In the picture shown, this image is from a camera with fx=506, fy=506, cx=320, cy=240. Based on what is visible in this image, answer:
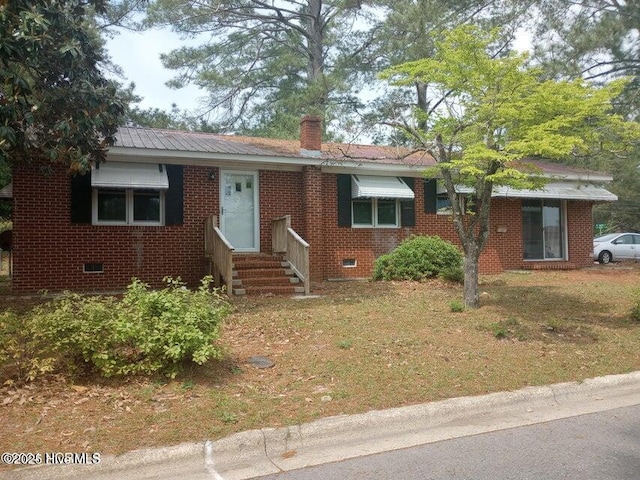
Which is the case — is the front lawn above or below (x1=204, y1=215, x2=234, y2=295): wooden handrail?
below

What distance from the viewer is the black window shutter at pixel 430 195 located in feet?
48.2

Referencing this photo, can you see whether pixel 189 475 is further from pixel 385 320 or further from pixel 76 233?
pixel 76 233

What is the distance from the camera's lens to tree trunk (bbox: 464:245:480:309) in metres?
8.34

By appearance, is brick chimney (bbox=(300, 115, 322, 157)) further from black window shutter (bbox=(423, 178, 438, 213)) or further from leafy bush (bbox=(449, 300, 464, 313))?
leafy bush (bbox=(449, 300, 464, 313))

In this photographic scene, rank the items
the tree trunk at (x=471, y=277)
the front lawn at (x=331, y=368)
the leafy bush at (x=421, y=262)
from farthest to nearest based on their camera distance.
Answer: the leafy bush at (x=421, y=262), the tree trunk at (x=471, y=277), the front lawn at (x=331, y=368)

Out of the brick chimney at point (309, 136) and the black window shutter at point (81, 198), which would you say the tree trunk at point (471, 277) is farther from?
the black window shutter at point (81, 198)

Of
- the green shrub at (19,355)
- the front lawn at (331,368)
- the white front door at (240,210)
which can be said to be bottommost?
the front lawn at (331,368)


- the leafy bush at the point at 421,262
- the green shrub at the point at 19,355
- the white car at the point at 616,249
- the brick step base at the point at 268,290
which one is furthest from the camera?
the white car at the point at 616,249

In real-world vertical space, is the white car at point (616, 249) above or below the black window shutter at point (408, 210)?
below

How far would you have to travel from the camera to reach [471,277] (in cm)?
841

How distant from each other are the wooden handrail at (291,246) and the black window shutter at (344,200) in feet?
6.65

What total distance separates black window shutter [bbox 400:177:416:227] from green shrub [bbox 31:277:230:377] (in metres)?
9.80

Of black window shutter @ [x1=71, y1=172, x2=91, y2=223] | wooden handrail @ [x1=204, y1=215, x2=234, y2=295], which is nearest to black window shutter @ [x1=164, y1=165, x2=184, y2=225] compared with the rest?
wooden handrail @ [x1=204, y1=215, x2=234, y2=295]

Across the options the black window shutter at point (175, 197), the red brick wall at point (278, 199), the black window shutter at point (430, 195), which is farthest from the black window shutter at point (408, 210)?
the black window shutter at point (175, 197)
